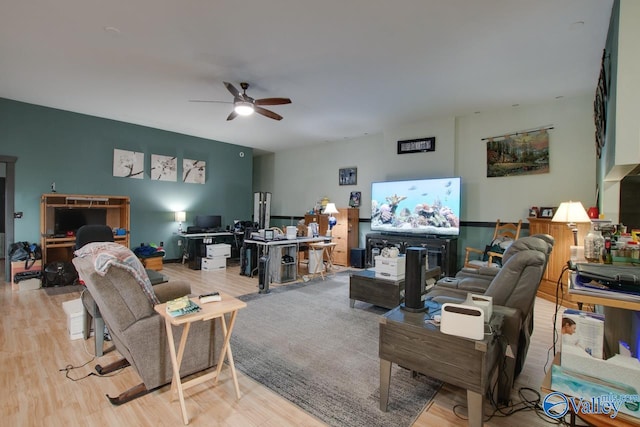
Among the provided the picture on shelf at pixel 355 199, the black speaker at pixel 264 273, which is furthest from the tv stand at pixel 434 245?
the black speaker at pixel 264 273

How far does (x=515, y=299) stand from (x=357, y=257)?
4.76m

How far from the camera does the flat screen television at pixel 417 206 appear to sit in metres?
5.53

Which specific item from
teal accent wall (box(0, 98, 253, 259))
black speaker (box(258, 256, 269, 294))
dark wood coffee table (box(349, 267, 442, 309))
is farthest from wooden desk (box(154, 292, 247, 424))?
teal accent wall (box(0, 98, 253, 259))

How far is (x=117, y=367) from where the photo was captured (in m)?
2.48

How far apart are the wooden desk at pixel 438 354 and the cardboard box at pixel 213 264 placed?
5291 millimetres

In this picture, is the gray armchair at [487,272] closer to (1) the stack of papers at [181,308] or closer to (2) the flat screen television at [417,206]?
(2) the flat screen television at [417,206]

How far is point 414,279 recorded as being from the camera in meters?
2.01

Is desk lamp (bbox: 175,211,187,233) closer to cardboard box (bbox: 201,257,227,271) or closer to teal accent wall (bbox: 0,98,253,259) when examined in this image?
teal accent wall (bbox: 0,98,253,259)

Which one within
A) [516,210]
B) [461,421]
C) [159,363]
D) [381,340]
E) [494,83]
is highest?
[494,83]

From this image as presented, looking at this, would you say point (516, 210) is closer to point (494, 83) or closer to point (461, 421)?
point (494, 83)

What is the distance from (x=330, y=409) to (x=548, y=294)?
4153mm

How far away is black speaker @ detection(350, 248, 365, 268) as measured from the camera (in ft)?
22.5

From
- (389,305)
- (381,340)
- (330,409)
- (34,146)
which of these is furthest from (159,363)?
(34,146)

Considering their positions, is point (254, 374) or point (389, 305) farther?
point (389, 305)
